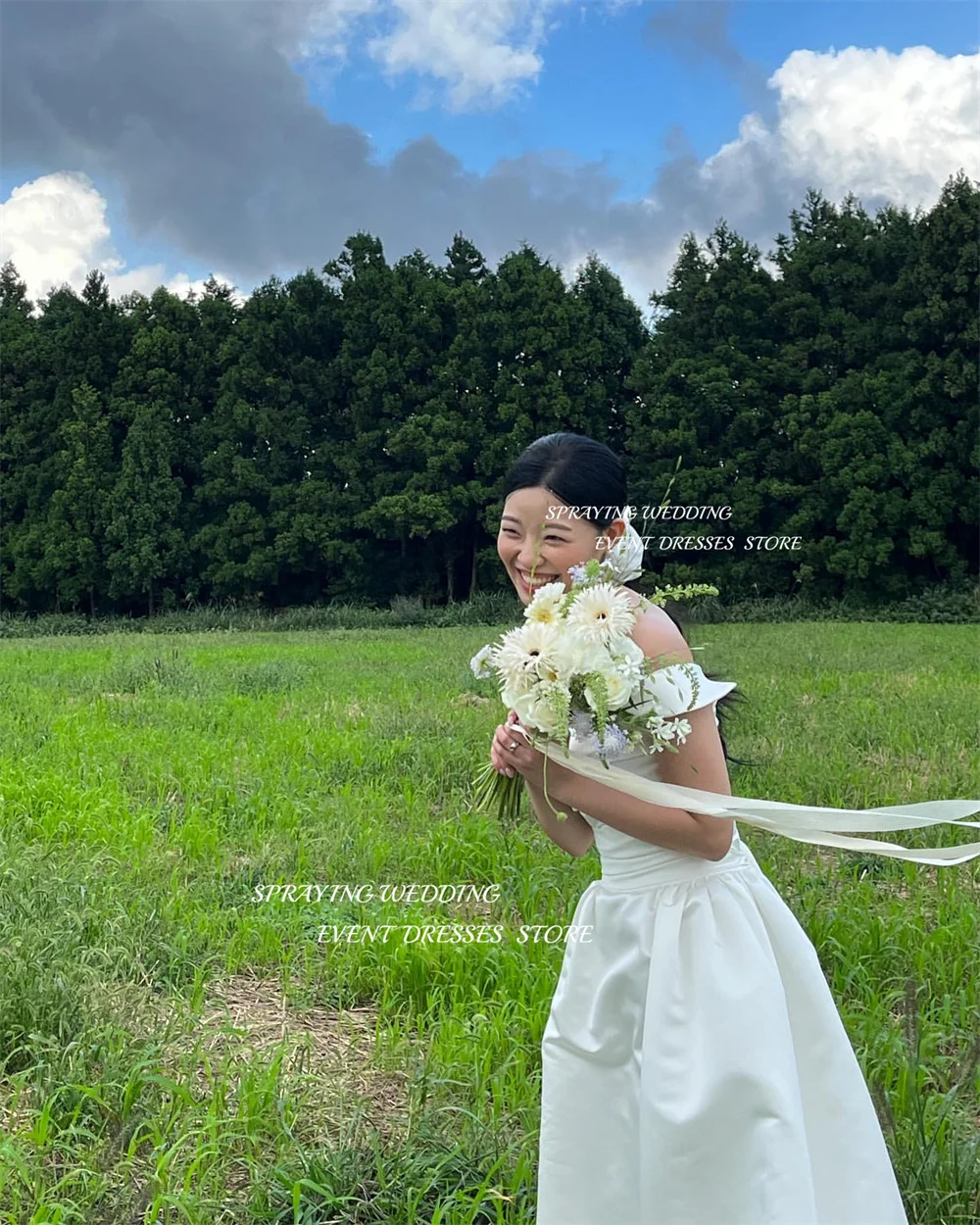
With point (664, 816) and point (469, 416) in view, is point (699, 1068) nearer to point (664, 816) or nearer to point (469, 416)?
point (664, 816)

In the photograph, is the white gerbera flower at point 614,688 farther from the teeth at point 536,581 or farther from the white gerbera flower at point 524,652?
the teeth at point 536,581

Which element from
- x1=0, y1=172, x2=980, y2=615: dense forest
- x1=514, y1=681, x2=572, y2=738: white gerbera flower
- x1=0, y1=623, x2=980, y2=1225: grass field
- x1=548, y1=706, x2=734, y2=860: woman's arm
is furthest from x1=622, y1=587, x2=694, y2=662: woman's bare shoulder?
x1=0, y1=172, x2=980, y2=615: dense forest

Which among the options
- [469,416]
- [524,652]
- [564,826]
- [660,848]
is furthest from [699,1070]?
[469,416]

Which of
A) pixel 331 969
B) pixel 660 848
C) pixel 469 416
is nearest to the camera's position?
pixel 660 848

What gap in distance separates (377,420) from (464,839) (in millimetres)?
23204

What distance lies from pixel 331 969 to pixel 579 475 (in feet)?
7.16

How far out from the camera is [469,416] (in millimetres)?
26031

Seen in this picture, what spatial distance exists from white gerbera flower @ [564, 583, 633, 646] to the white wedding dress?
0.20 metres

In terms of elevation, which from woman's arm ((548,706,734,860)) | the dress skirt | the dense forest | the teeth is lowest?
the dress skirt

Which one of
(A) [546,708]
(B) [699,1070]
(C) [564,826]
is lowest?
(B) [699,1070]

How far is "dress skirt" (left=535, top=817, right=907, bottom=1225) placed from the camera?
1828mm

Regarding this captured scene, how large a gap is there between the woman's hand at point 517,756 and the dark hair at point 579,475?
1.35 feet

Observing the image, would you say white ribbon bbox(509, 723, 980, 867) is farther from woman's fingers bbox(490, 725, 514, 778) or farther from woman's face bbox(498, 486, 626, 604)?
woman's face bbox(498, 486, 626, 604)

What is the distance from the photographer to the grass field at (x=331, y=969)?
2.43 metres
